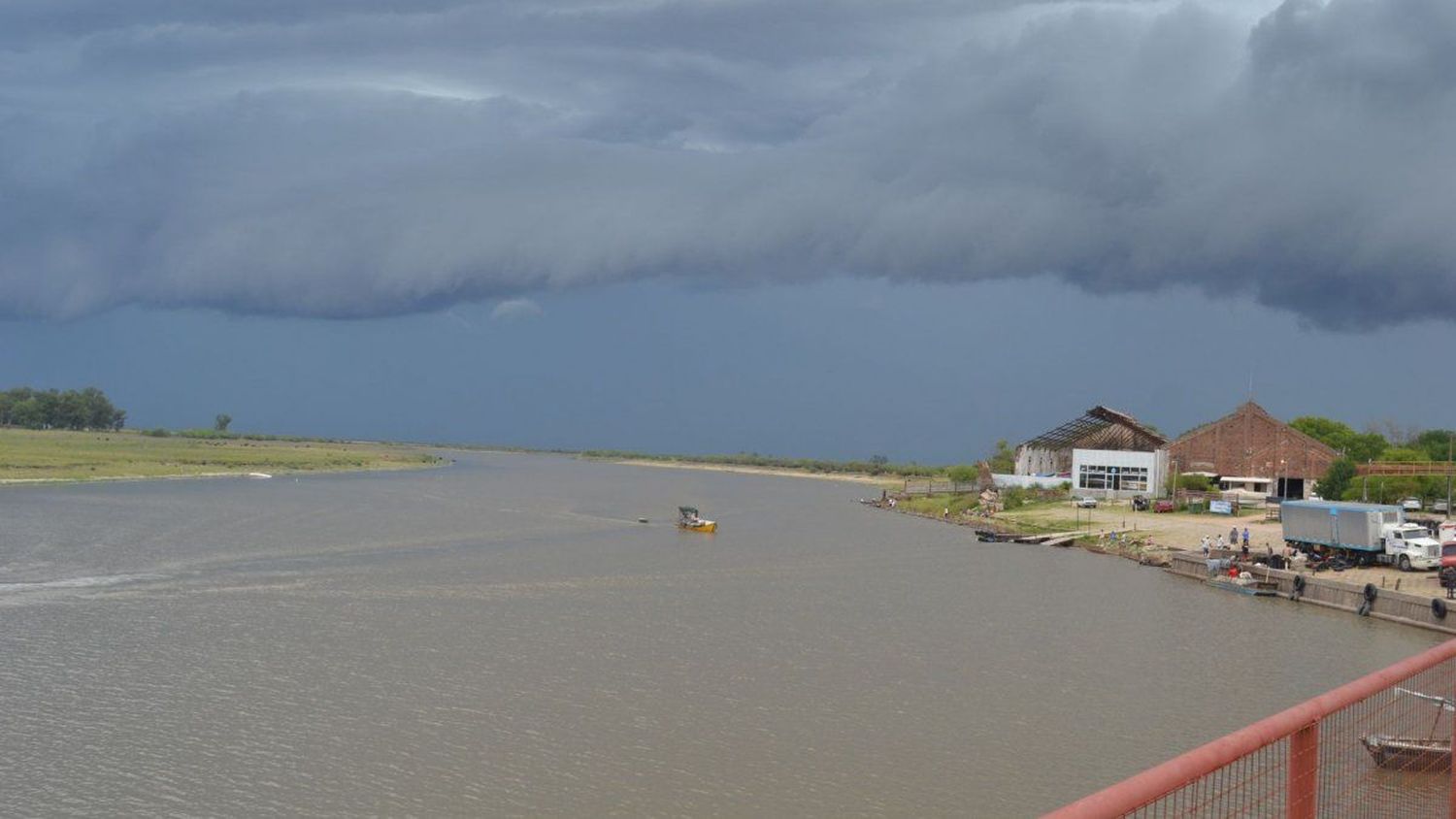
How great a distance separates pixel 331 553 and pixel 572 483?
317 ft

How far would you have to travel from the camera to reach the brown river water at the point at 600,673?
82.2 ft

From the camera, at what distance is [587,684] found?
112ft

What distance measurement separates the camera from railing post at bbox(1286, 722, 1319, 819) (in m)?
6.14

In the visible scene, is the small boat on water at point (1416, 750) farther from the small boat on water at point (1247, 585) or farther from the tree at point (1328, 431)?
the tree at point (1328, 431)

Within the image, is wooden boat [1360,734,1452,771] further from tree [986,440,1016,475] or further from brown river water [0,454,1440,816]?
tree [986,440,1016,475]

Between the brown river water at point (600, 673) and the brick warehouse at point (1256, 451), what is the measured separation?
37.6 m

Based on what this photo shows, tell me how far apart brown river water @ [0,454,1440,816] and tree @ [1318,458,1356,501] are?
27402mm

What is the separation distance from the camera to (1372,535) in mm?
61062

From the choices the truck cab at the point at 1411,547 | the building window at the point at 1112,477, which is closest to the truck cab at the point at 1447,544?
the truck cab at the point at 1411,547

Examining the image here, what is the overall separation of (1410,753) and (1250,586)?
41636 mm

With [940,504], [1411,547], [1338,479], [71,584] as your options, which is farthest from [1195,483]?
[71,584]

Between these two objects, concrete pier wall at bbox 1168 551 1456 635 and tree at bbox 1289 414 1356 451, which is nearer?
concrete pier wall at bbox 1168 551 1456 635

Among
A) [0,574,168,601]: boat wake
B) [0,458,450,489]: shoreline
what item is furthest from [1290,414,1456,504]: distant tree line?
[0,458,450,489]: shoreline

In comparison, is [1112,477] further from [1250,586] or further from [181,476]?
[181,476]
